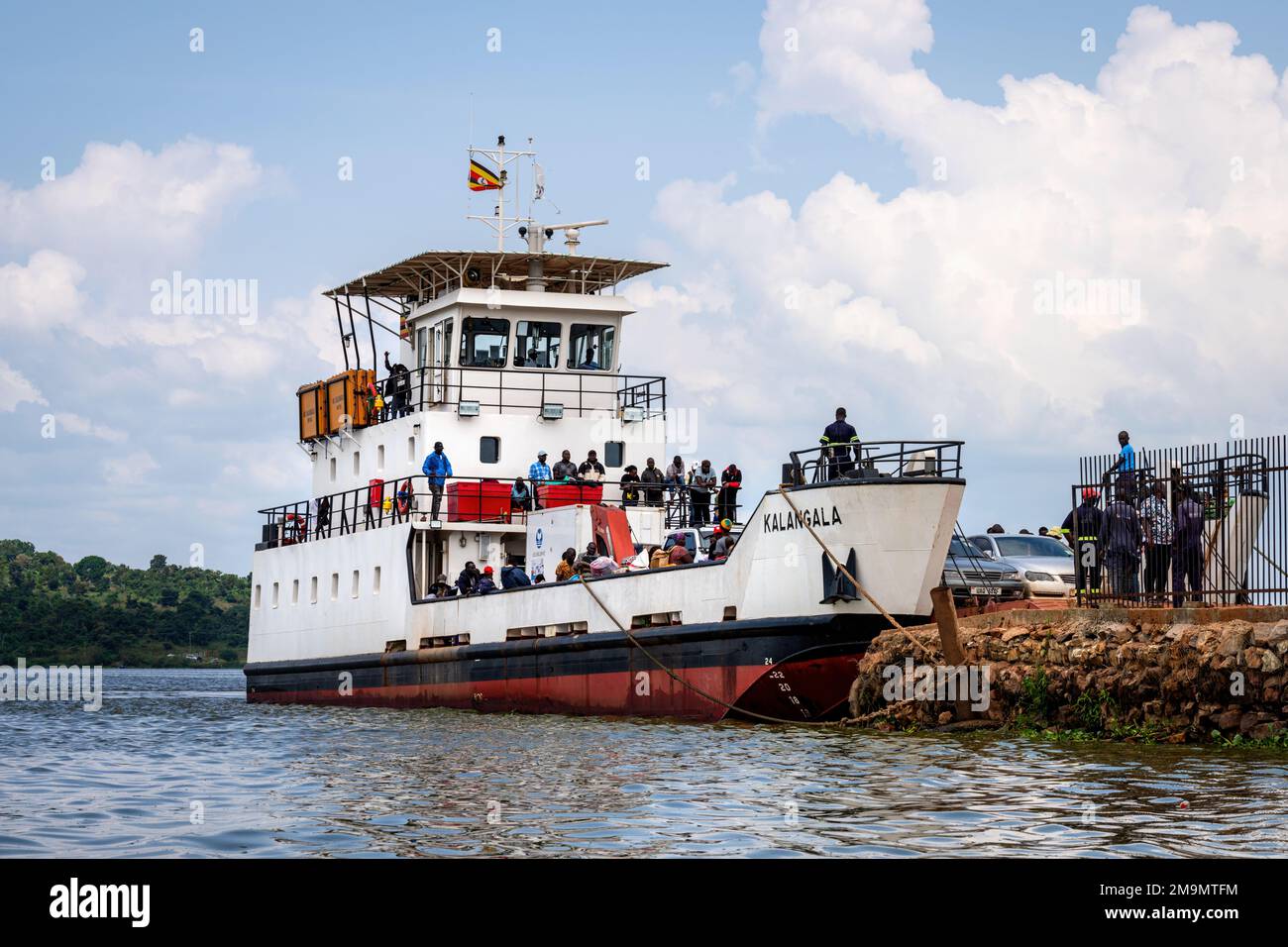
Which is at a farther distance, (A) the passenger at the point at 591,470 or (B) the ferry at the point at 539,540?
(A) the passenger at the point at 591,470

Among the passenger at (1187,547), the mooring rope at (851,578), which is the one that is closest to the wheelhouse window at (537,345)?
the mooring rope at (851,578)

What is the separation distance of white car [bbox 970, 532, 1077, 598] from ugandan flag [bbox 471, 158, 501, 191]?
1222 cm

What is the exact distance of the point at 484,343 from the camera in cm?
2884

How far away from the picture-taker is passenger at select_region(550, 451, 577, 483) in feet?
89.1

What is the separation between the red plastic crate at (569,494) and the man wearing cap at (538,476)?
3.4 inches

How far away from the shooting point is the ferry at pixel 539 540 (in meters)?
19.4

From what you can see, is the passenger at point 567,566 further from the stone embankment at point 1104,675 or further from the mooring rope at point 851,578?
the stone embankment at point 1104,675

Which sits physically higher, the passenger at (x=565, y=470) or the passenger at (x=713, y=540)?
the passenger at (x=565, y=470)

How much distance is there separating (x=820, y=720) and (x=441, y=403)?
11037 millimetres

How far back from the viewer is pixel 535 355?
95.9ft

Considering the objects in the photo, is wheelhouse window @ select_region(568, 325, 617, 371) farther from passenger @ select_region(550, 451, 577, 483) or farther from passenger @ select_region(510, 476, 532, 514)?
passenger @ select_region(510, 476, 532, 514)

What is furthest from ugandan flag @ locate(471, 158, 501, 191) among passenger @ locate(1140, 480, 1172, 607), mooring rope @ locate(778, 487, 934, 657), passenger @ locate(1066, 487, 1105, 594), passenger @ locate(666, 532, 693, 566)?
passenger @ locate(1140, 480, 1172, 607)

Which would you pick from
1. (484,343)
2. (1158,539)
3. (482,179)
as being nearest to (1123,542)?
(1158,539)
